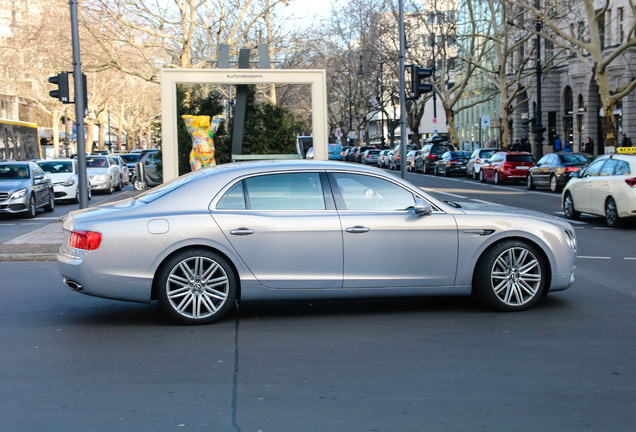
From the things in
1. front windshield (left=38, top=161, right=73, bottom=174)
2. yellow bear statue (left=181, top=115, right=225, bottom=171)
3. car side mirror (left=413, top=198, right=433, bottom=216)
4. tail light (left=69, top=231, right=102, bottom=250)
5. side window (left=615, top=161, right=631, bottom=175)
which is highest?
→ yellow bear statue (left=181, top=115, right=225, bottom=171)

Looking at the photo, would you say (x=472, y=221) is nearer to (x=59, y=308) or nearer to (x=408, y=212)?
(x=408, y=212)

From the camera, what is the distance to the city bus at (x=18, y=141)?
35.7 m

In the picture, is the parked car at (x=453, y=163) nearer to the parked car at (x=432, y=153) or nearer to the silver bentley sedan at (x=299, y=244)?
the parked car at (x=432, y=153)

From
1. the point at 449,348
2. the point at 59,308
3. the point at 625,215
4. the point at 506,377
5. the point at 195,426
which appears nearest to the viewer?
the point at 195,426

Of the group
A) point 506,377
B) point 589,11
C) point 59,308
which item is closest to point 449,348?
point 506,377

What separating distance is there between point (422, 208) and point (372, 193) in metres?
0.49

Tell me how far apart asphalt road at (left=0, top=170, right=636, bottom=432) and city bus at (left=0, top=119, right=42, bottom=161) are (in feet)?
93.5

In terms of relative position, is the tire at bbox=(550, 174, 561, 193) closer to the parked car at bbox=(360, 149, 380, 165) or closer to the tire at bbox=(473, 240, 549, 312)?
the tire at bbox=(473, 240, 549, 312)

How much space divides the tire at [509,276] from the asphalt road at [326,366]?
0.57 ft

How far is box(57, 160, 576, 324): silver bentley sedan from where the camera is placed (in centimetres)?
746

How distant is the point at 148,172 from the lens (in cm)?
3328

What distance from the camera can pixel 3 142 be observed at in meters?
35.4

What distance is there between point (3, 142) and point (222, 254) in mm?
30635

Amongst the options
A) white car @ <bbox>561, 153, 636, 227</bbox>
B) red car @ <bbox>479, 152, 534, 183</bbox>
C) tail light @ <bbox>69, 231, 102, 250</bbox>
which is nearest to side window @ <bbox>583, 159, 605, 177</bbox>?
white car @ <bbox>561, 153, 636, 227</bbox>
